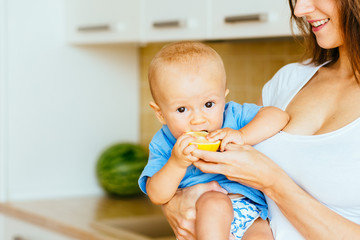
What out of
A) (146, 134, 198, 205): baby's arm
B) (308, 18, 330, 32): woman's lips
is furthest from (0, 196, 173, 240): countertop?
(308, 18, 330, 32): woman's lips

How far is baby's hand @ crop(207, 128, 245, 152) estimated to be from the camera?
1.13 metres

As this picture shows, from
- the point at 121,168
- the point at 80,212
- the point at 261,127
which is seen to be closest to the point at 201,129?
the point at 261,127

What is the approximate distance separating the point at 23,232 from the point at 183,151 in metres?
1.64

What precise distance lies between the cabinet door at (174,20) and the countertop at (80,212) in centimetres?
76

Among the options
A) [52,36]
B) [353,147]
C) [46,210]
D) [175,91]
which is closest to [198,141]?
[175,91]

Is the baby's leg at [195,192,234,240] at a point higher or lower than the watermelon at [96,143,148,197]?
higher

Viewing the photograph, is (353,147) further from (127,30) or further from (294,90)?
(127,30)

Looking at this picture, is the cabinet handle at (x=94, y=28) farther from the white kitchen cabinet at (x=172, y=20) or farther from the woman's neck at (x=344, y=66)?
the woman's neck at (x=344, y=66)

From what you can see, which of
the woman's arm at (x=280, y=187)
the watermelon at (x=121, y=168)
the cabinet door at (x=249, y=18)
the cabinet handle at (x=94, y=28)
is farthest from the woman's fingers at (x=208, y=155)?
the watermelon at (x=121, y=168)

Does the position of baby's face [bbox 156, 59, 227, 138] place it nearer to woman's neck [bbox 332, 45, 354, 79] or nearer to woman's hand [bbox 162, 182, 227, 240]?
woman's hand [bbox 162, 182, 227, 240]

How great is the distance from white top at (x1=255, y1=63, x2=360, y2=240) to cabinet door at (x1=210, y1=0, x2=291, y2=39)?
2.20ft

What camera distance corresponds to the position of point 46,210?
256 centimetres

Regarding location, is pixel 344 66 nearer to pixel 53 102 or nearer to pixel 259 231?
pixel 259 231

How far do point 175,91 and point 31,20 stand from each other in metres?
1.70
